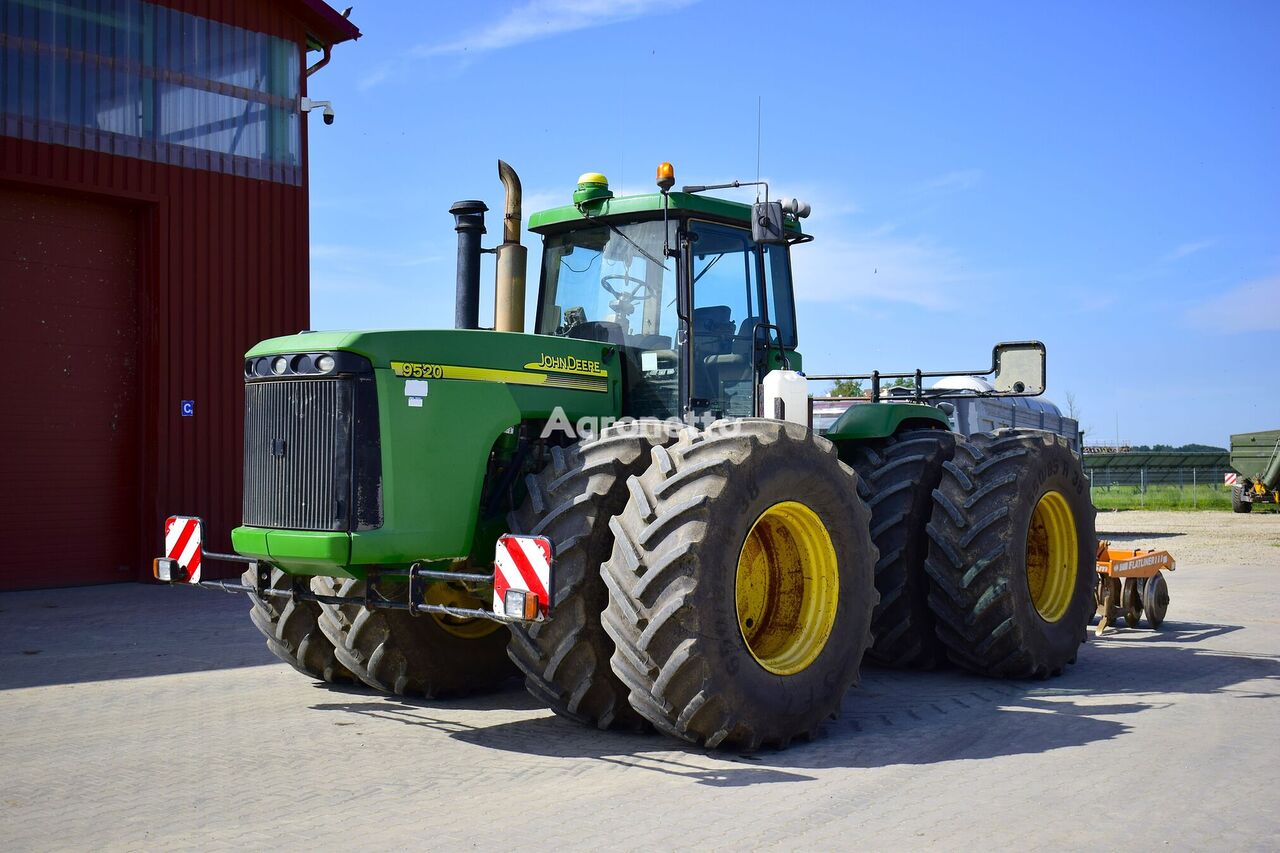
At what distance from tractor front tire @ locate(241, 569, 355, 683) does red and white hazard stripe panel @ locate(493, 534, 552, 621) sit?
228cm

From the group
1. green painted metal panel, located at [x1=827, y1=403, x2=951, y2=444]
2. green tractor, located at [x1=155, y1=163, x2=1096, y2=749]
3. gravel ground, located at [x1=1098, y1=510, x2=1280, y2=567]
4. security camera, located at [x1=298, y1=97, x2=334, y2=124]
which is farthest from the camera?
gravel ground, located at [x1=1098, y1=510, x2=1280, y2=567]

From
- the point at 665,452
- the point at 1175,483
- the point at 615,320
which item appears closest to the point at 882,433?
the point at 615,320

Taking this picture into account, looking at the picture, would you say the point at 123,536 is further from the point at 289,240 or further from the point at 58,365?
the point at 289,240

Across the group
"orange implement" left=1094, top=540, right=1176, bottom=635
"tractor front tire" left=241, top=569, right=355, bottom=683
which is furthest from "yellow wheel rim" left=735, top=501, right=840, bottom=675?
"orange implement" left=1094, top=540, right=1176, bottom=635

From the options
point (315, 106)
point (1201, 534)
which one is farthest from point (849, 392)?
point (315, 106)

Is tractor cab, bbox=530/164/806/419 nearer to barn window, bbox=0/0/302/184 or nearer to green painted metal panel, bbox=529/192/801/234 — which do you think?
green painted metal panel, bbox=529/192/801/234

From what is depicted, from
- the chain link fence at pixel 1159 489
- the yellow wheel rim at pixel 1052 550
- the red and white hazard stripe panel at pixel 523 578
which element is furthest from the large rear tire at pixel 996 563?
the chain link fence at pixel 1159 489

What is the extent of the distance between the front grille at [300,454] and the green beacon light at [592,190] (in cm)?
235

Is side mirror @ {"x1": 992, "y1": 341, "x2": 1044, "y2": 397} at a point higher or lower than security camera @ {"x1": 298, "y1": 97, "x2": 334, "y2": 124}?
lower

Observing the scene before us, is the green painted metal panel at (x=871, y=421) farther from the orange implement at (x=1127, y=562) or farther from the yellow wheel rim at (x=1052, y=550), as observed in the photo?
the orange implement at (x=1127, y=562)

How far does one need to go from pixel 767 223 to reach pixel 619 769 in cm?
321

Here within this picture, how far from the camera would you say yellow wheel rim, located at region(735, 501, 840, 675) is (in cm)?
660

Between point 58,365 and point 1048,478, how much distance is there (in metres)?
11.4

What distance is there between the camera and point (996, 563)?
782 cm
